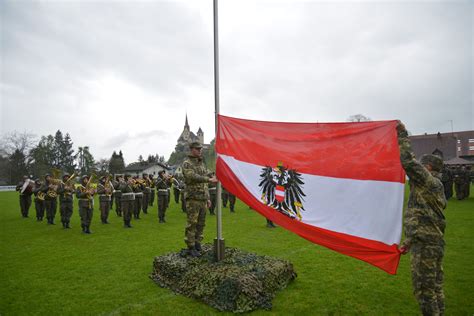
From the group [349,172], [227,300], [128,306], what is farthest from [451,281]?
[128,306]

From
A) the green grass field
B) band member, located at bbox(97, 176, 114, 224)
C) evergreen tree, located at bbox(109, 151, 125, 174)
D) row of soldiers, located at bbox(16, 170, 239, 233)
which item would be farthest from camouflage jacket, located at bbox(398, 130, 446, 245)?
evergreen tree, located at bbox(109, 151, 125, 174)

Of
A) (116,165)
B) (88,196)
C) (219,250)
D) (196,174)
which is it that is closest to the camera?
(219,250)

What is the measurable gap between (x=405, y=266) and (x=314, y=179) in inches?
170

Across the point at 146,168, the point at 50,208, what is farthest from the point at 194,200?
the point at 146,168

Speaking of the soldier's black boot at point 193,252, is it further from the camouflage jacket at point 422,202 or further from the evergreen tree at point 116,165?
the evergreen tree at point 116,165

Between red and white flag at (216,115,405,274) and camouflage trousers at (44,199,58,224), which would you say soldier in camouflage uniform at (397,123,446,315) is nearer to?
red and white flag at (216,115,405,274)

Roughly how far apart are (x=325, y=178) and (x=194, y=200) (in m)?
2.95

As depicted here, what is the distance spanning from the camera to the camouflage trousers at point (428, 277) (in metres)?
3.62

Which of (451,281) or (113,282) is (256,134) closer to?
(113,282)

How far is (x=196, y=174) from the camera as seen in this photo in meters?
5.91

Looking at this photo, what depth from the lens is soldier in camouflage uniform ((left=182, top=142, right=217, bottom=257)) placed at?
6117 mm

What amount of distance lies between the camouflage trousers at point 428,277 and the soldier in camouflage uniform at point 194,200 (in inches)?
157

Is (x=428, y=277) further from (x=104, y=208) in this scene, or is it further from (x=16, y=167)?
(x=16, y=167)

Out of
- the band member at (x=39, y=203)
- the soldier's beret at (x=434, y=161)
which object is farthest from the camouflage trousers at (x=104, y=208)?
the soldier's beret at (x=434, y=161)
